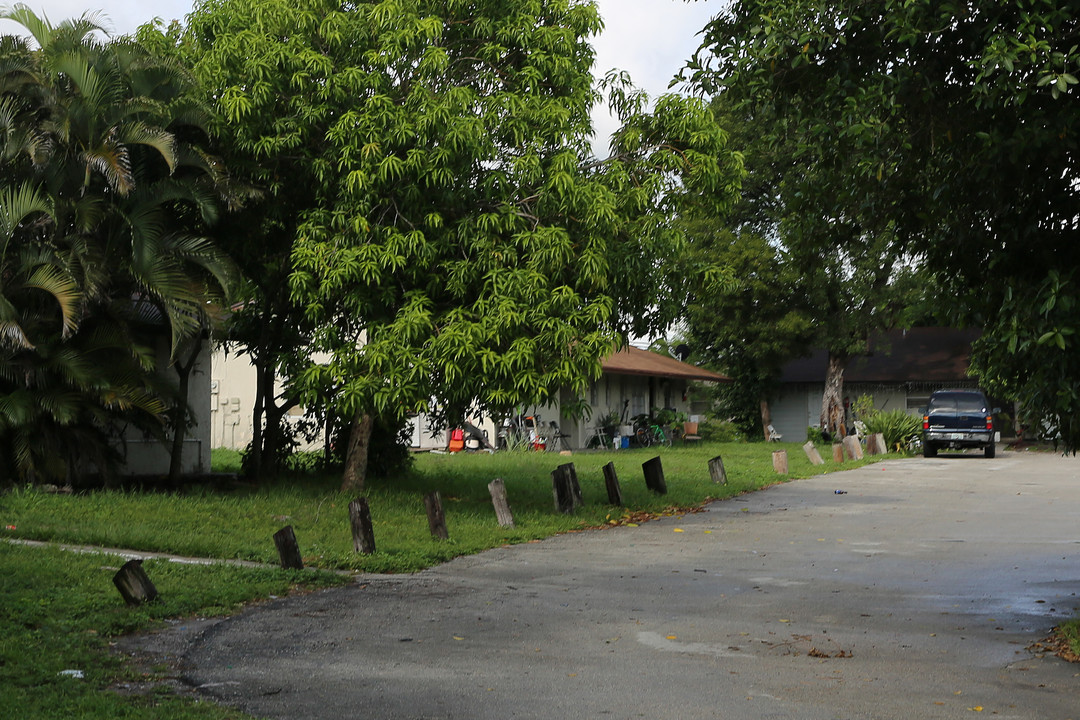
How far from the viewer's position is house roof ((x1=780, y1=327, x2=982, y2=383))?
153 feet

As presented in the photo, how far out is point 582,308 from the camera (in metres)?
15.5

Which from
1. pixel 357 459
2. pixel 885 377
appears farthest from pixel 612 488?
pixel 885 377

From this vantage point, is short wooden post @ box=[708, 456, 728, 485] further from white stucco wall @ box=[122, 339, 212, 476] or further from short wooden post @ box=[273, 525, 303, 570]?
short wooden post @ box=[273, 525, 303, 570]

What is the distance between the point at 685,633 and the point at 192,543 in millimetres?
6309

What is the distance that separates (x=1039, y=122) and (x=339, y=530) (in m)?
9.97

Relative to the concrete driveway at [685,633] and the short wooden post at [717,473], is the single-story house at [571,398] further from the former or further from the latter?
the concrete driveway at [685,633]

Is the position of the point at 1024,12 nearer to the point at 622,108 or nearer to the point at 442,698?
the point at 442,698

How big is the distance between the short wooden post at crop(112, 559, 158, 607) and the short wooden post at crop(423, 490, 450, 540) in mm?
4815

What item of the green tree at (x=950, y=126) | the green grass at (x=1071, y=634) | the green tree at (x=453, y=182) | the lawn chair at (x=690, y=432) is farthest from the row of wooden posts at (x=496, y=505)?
the lawn chair at (x=690, y=432)

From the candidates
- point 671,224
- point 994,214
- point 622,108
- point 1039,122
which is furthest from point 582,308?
point 1039,122

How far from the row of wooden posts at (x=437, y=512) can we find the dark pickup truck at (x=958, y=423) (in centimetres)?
1019

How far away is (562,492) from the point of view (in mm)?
17016

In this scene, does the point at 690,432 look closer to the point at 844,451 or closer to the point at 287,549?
the point at 844,451

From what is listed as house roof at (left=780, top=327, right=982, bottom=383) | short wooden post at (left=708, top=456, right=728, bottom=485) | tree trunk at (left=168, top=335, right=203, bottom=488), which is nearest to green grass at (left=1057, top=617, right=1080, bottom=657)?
tree trunk at (left=168, top=335, right=203, bottom=488)
